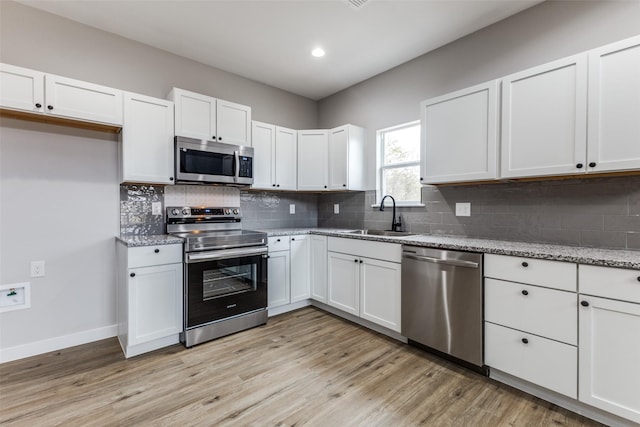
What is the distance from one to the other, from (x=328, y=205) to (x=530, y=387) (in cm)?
288

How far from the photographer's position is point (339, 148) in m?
3.59

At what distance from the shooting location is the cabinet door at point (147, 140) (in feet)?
8.24

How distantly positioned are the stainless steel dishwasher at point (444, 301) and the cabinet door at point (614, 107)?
0.93 m

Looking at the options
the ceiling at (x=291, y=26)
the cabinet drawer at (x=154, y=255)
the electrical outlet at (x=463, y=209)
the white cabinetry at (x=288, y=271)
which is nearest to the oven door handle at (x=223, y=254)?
the cabinet drawer at (x=154, y=255)

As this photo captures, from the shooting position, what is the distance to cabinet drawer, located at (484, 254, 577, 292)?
65.6 inches

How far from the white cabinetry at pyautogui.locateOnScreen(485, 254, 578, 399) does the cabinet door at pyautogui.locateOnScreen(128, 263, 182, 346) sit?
2437mm

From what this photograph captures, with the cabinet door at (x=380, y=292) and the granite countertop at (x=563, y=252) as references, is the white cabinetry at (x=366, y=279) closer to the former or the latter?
the cabinet door at (x=380, y=292)

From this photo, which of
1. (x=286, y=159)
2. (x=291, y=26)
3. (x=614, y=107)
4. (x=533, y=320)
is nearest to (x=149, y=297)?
(x=286, y=159)

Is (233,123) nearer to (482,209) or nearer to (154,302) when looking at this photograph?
(154,302)

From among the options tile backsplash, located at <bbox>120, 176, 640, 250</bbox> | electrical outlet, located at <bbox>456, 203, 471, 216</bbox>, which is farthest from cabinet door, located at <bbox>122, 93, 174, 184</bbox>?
electrical outlet, located at <bbox>456, 203, 471, 216</bbox>

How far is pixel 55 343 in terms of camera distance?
8.04 feet

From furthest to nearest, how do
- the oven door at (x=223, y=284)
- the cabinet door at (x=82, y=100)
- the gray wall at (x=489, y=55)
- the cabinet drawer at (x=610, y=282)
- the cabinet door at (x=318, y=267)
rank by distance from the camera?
the cabinet door at (x=318, y=267)
the oven door at (x=223, y=284)
the cabinet door at (x=82, y=100)
the gray wall at (x=489, y=55)
the cabinet drawer at (x=610, y=282)

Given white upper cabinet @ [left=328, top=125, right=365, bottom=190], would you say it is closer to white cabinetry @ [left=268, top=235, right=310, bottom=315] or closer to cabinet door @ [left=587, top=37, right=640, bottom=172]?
white cabinetry @ [left=268, top=235, right=310, bottom=315]

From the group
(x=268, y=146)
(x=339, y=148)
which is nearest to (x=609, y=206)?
(x=339, y=148)
